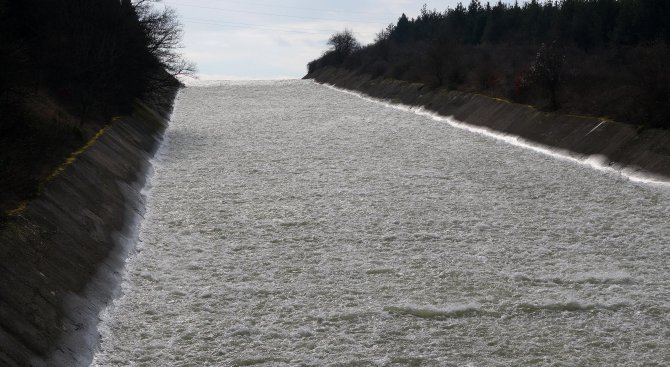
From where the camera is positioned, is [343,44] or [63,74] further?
[343,44]

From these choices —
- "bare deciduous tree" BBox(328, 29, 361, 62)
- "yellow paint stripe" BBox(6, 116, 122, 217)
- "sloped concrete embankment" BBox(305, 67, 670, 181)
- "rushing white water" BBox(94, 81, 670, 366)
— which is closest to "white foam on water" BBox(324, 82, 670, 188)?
"sloped concrete embankment" BBox(305, 67, 670, 181)

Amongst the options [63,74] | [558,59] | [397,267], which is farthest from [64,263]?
[558,59]

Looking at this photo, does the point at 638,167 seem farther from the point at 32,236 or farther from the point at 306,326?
the point at 32,236

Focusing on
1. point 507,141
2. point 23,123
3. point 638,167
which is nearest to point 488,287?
point 23,123

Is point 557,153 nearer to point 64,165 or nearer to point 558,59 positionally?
point 558,59

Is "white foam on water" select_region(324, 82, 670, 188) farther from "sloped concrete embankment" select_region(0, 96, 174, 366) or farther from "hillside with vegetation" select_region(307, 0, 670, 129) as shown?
"sloped concrete embankment" select_region(0, 96, 174, 366)

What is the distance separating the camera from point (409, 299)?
58.2ft

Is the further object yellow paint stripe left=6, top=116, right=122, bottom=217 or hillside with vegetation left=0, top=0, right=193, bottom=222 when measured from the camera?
hillside with vegetation left=0, top=0, right=193, bottom=222

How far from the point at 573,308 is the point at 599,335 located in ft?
5.23

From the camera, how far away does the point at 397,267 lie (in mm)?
20391

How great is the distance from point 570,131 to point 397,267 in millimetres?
23480

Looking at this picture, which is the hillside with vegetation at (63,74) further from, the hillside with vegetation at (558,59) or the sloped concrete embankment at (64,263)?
the hillside with vegetation at (558,59)

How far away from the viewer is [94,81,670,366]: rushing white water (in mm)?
15109

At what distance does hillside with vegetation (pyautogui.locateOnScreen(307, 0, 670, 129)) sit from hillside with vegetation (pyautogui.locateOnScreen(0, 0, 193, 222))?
24.2m
